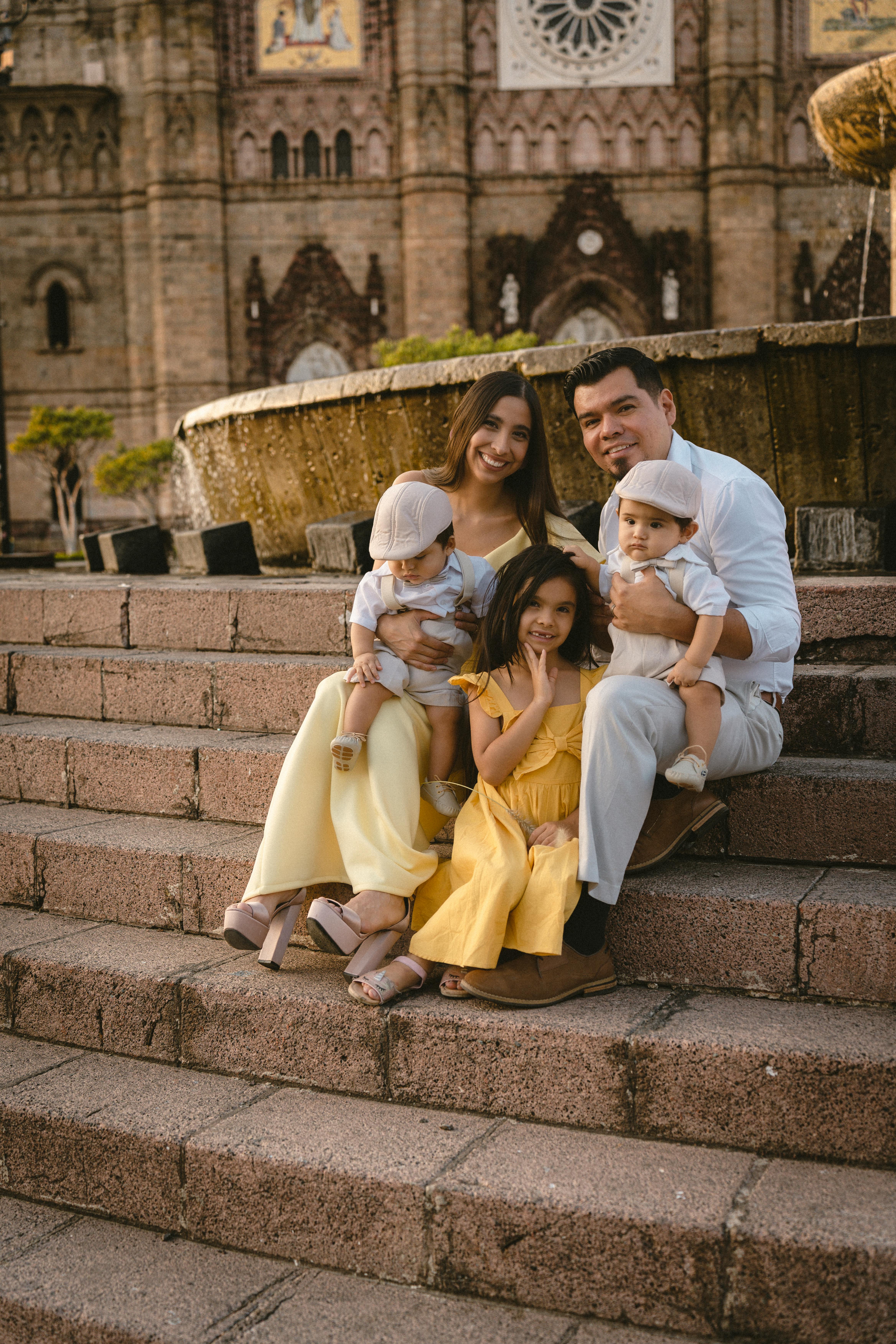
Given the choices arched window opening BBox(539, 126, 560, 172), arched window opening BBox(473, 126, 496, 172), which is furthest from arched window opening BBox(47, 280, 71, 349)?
arched window opening BBox(539, 126, 560, 172)

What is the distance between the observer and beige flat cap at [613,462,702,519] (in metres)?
2.61

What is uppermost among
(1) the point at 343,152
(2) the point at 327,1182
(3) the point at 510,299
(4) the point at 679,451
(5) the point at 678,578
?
(1) the point at 343,152

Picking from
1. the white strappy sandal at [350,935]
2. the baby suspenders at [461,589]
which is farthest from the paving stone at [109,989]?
the baby suspenders at [461,589]

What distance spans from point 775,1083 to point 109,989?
1580mm

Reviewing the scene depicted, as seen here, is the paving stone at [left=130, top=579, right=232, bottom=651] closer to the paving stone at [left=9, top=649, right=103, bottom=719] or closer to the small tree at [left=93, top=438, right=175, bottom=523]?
the paving stone at [left=9, top=649, right=103, bottom=719]

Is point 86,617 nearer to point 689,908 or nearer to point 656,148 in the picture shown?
point 689,908

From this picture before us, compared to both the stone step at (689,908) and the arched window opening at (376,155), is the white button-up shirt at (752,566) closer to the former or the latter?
the stone step at (689,908)

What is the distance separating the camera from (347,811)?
2.76 m

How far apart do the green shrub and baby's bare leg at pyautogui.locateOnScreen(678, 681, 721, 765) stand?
82.5 feet

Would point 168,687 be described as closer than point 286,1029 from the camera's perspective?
No

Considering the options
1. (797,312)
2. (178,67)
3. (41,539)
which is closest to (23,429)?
(41,539)

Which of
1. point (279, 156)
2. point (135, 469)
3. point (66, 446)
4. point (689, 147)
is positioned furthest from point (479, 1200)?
point (279, 156)

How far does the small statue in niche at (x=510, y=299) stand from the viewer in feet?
103

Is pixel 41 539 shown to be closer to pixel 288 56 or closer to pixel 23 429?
pixel 23 429
